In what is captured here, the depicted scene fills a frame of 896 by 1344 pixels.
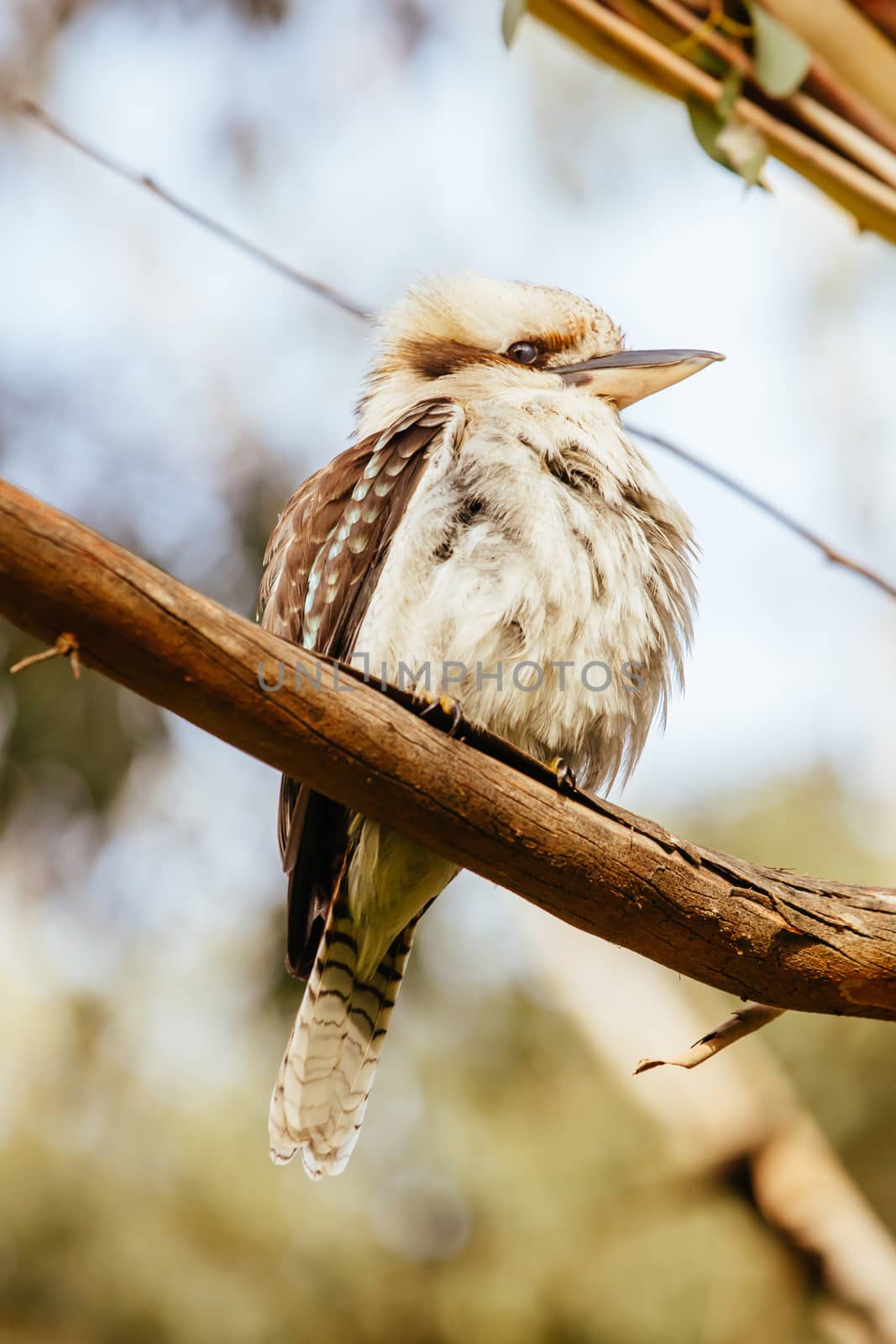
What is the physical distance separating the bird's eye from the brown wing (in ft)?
1.38

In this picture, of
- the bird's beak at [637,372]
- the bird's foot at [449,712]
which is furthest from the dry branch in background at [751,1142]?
the bird's foot at [449,712]

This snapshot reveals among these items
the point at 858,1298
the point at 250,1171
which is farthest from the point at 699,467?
the point at 250,1171

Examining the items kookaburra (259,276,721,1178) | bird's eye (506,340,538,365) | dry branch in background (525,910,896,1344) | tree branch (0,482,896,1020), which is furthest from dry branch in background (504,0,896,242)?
dry branch in background (525,910,896,1344)

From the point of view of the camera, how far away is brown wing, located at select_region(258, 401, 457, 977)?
6.92ft

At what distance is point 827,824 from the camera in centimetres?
489

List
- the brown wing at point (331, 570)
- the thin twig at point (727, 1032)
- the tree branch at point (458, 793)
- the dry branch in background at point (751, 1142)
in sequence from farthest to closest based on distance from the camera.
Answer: the dry branch in background at point (751, 1142) < the brown wing at point (331, 570) < the thin twig at point (727, 1032) < the tree branch at point (458, 793)

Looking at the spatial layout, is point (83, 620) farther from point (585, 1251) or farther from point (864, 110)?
point (585, 1251)

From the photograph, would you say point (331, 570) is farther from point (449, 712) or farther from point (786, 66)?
point (786, 66)

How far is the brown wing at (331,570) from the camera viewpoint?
211 cm

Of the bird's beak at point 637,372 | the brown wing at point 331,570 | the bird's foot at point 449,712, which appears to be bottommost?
the bird's foot at point 449,712

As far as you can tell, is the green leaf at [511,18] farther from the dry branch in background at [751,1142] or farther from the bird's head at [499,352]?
the dry branch in background at [751,1142]

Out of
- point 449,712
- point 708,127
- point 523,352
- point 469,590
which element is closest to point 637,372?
point 523,352

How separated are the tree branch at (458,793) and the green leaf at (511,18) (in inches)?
32.1

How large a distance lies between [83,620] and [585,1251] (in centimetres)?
384
